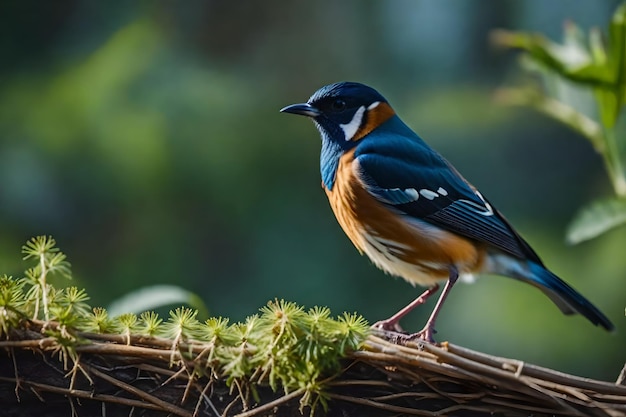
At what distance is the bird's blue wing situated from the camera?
2.04 m

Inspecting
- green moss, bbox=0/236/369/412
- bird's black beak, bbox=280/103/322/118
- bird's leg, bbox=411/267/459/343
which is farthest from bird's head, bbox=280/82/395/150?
green moss, bbox=0/236/369/412

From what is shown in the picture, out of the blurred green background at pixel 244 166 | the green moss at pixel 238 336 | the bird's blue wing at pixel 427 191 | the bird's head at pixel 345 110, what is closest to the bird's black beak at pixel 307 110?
the bird's head at pixel 345 110

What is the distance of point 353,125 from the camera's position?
216cm

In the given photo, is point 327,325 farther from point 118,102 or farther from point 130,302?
point 118,102

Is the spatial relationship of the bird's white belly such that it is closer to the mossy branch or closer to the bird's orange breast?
the bird's orange breast

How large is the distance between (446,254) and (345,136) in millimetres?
379

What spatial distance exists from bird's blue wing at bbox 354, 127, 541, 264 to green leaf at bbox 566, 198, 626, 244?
0.43 feet

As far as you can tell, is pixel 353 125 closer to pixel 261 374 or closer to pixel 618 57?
pixel 618 57

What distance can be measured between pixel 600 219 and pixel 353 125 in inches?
23.5

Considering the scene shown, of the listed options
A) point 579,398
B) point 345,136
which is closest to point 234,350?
point 579,398

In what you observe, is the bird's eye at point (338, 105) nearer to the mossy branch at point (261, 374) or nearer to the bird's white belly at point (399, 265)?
the bird's white belly at point (399, 265)

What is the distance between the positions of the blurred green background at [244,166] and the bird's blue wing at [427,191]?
1.97m

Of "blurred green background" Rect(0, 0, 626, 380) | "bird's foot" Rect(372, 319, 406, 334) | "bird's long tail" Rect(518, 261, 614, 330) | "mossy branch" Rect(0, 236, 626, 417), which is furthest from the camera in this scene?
"blurred green background" Rect(0, 0, 626, 380)

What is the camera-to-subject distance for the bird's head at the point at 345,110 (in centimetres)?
213
